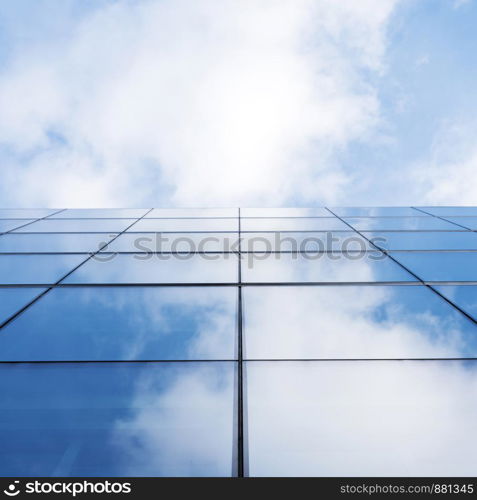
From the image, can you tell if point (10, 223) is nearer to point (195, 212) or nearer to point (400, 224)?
point (195, 212)

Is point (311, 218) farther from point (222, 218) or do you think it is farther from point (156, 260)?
point (156, 260)

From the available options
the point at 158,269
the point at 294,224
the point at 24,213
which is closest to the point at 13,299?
the point at 158,269

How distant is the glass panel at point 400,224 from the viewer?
33.3 ft

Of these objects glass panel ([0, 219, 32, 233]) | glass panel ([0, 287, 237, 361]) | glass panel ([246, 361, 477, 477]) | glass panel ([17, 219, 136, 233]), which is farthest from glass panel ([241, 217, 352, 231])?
glass panel ([0, 219, 32, 233])

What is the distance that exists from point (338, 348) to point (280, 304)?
1281 millimetres

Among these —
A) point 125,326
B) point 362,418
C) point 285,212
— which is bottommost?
point 362,418

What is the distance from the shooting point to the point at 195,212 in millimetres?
12453

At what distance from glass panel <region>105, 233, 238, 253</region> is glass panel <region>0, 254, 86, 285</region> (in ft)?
3.06

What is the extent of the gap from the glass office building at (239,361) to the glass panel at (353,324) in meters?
0.03

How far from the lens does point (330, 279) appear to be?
662 centimetres

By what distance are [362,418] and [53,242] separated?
7763 mm

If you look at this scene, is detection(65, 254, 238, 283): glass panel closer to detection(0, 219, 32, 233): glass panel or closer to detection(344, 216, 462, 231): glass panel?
detection(0, 219, 32, 233): glass panel

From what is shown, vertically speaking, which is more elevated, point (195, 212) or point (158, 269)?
point (195, 212)

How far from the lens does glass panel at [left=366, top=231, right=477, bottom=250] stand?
8438 millimetres
